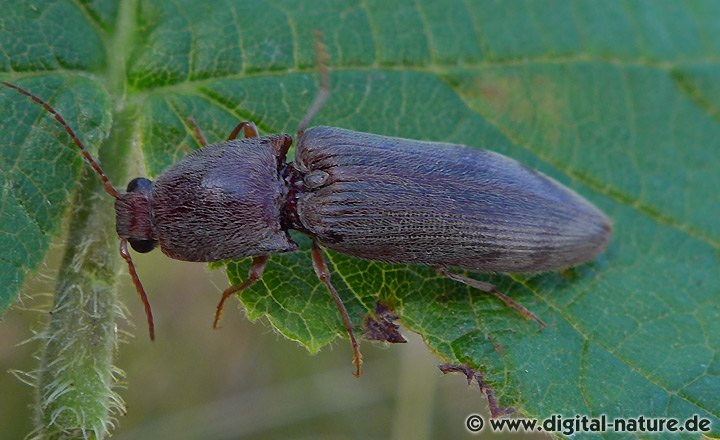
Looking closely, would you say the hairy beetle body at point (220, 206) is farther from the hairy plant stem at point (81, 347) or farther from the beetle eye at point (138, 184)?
the hairy plant stem at point (81, 347)

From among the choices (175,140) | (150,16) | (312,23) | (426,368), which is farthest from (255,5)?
(426,368)

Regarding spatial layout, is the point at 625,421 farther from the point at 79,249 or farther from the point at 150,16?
the point at 150,16

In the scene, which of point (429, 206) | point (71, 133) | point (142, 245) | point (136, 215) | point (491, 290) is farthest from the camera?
point (491, 290)

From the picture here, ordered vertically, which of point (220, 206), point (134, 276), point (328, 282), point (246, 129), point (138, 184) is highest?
point (246, 129)

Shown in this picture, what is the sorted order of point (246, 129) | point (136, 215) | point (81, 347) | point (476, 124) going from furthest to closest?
point (476, 124) → point (246, 129) → point (136, 215) → point (81, 347)

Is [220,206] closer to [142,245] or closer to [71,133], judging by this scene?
[142,245]

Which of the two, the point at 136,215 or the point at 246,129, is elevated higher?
the point at 246,129

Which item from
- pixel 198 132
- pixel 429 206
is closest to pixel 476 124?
pixel 429 206
